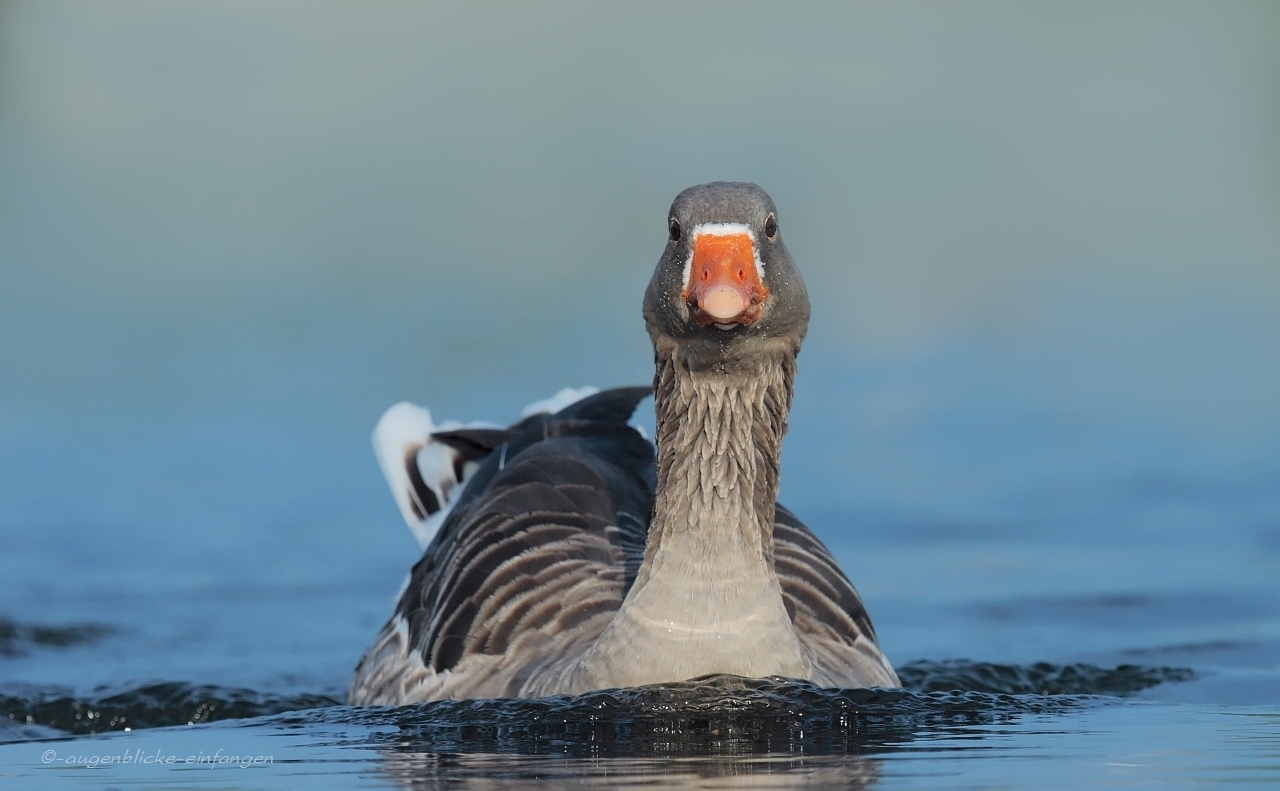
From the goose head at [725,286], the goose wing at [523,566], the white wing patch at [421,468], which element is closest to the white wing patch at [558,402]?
the white wing patch at [421,468]

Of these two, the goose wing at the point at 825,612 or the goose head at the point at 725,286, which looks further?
the goose wing at the point at 825,612

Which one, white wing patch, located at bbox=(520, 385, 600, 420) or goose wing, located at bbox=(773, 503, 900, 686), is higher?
white wing patch, located at bbox=(520, 385, 600, 420)

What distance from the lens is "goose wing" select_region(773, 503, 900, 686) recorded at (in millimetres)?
7484

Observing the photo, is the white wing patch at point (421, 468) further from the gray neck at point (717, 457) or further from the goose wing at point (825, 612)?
the gray neck at point (717, 457)

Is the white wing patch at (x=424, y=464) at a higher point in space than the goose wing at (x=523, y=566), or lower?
higher

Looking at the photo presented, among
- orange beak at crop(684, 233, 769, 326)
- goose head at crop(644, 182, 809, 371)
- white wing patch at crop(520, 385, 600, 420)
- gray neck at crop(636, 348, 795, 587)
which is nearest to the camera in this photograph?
orange beak at crop(684, 233, 769, 326)

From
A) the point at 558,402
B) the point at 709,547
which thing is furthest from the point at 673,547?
the point at 558,402

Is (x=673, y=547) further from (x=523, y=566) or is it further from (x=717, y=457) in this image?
(x=523, y=566)

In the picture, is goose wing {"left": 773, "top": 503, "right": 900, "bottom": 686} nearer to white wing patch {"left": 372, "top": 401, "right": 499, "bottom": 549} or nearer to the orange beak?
the orange beak

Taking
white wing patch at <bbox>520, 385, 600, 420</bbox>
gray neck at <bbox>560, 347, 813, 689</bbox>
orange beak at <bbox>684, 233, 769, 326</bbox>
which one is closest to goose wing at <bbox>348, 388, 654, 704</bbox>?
white wing patch at <bbox>520, 385, 600, 420</bbox>

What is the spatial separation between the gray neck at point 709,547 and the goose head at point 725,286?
116mm

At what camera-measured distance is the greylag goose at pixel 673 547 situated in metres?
6.59

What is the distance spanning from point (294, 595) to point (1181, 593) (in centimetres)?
530

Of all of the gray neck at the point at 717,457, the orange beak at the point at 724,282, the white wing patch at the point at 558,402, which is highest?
the white wing patch at the point at 558,402
